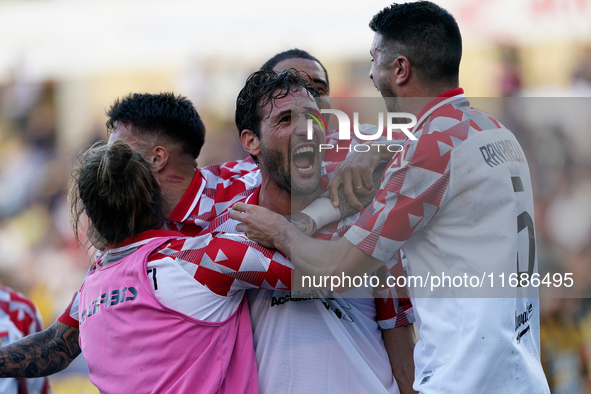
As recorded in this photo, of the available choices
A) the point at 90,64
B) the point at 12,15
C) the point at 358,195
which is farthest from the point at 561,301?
the point at 12,15

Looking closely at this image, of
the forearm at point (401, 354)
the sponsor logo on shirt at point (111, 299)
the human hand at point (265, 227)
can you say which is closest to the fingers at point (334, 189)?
the human hand at point (265, 227)

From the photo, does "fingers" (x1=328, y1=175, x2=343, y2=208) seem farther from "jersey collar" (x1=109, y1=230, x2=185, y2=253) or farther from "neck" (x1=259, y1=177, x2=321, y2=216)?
"jersey collar" (x1=109, y1=230, x2=185, y2=253)

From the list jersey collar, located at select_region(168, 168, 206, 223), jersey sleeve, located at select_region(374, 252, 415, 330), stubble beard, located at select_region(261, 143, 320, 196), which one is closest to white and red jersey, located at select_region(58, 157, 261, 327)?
jersey collar, located at select_region(168, 168, 206, 223)

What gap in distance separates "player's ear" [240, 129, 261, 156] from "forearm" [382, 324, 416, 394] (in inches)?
37.5

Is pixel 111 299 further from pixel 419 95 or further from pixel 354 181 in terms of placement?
pixel 419 95

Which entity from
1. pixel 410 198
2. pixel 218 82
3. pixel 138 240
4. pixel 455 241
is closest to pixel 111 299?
pixel 138 240

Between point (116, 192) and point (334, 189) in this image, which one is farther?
point (334, 189)

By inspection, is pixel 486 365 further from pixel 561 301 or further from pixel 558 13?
pixel 558 13

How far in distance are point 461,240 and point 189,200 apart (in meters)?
1.36

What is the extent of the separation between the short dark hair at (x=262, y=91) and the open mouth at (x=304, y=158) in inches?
8.6

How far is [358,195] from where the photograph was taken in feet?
8.18

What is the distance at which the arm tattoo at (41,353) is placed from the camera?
2545 millimetres

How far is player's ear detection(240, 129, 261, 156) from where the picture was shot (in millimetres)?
2688

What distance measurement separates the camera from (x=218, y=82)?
26.8 feet
